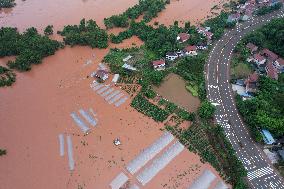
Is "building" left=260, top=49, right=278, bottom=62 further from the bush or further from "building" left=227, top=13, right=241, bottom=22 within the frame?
the bush

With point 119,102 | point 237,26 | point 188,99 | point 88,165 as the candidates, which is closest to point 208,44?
point 237,26

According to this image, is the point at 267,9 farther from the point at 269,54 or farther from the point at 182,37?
the point at 182,37

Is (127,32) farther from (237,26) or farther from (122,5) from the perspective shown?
(237,26)

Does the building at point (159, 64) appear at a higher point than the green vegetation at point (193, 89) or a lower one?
higher

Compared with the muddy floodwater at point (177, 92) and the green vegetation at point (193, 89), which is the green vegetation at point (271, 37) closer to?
the green vegetation at point (193, 89)

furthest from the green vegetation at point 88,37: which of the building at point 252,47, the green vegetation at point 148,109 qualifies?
the building at point 252,47
